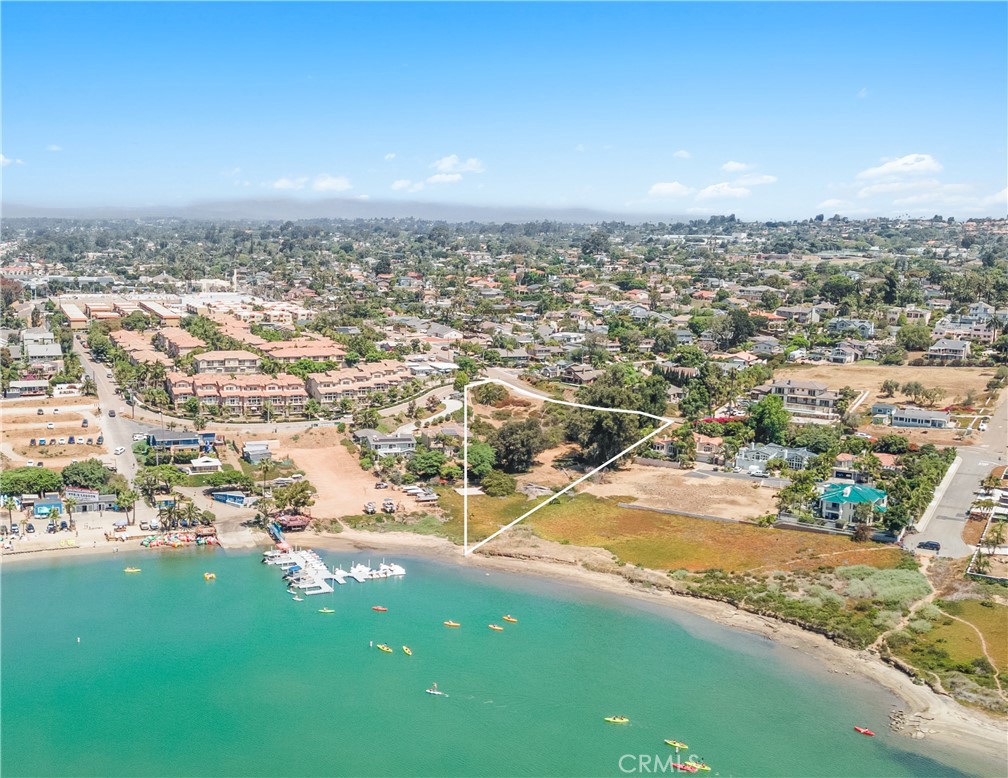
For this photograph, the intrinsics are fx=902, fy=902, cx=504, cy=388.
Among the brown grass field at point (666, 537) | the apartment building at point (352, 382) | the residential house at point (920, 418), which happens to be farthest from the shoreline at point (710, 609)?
the residential house at point (920, 418)

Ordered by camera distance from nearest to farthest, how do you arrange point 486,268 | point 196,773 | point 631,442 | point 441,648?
point 196,773
point 441,648
point 631,442
point 486,268

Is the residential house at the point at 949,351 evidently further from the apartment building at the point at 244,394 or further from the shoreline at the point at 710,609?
the apartment building at the point at 244,394

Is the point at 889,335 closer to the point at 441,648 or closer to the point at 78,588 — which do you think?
the point at 441,648

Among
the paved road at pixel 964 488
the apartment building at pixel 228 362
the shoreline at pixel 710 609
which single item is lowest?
the shoreline at pixel 710 609

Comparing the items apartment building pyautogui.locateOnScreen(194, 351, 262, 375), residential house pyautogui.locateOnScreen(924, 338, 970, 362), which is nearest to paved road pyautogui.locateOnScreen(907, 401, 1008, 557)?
residential house pyautogui.locateOnScreen(924, 338, 970, 362)

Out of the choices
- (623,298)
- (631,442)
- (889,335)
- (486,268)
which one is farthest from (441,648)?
(486,268)

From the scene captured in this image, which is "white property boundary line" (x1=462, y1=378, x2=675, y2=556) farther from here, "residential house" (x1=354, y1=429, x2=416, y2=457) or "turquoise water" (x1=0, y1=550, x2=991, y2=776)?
"turquoise water" (x1=0, y1=550, x2=991, y2=776)
